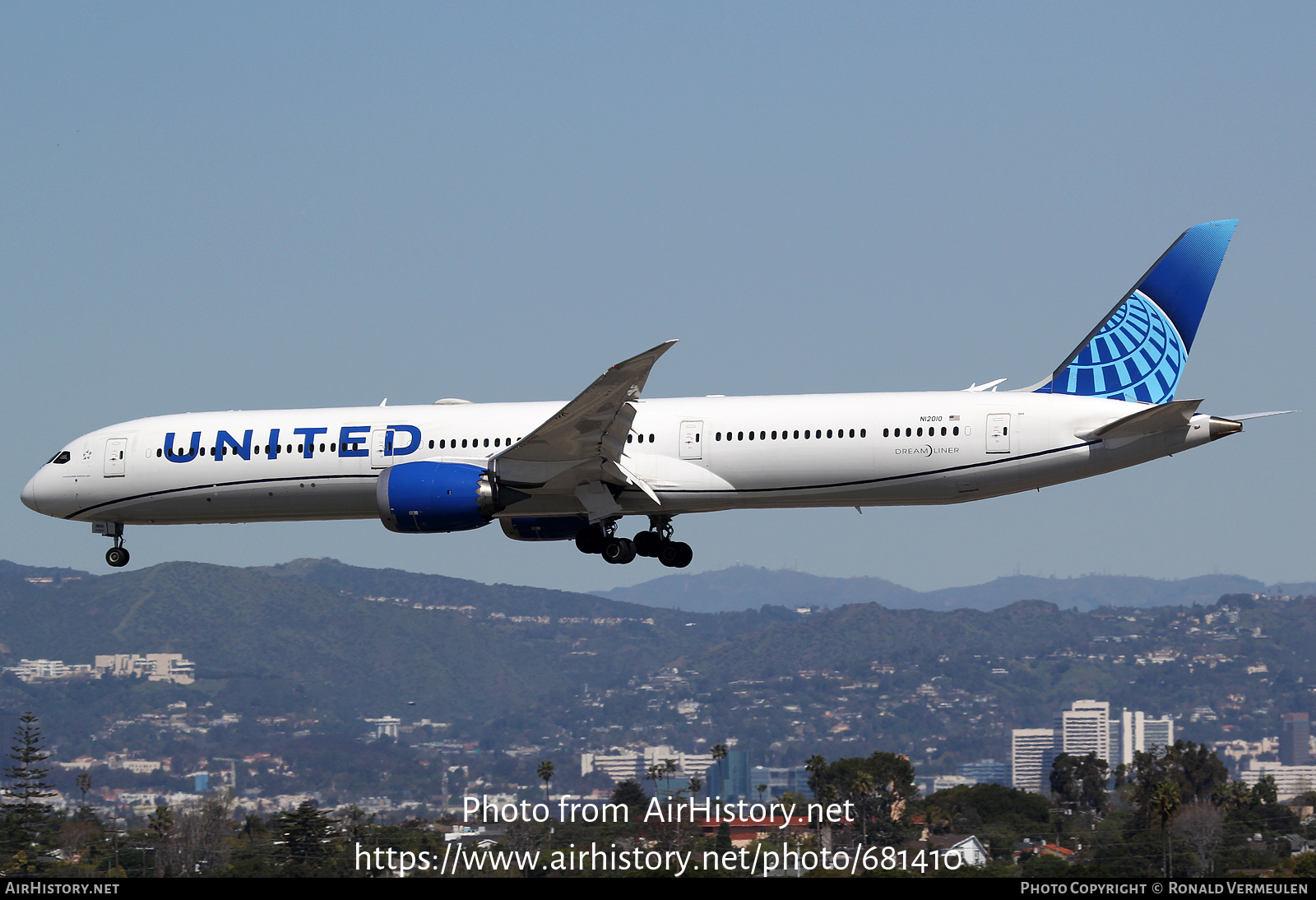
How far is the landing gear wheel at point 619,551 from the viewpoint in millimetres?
36531

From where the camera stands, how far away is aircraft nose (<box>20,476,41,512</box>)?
39.5 m

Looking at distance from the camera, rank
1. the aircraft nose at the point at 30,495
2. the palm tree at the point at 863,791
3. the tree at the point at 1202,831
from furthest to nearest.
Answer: the palm tree at the point at 863,791 → the tree at the point at 1202,831 → the aircraft nose at the point at 30,495

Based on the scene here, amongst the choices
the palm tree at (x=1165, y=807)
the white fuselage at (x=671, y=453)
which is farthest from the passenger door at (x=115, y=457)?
the palm tree at (x=1165, y=807)

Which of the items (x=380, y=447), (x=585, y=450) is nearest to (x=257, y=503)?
(x=380, y=447)

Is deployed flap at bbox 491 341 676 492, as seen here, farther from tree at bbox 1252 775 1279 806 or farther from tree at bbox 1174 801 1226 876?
tree at bbox 1252 775 1279 806

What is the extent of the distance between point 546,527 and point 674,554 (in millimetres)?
3319

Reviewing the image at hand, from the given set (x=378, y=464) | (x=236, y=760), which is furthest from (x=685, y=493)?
(x=236, y=760)

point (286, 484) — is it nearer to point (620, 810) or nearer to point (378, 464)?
point (378, 464)

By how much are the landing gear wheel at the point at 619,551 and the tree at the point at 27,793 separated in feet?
139

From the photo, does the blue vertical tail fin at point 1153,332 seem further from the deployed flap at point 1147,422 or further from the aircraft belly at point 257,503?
the aircraft belly at point 257,503

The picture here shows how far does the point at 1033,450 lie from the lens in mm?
33906

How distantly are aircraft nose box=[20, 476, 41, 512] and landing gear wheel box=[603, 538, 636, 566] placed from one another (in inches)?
576

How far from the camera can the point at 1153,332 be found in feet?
Answer: 126

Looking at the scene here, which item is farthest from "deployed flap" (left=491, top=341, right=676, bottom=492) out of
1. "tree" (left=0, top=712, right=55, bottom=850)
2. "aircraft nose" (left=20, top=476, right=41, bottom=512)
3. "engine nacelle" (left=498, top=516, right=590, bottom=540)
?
"tree" (left=0, top=712, right=55, bottom=850)
